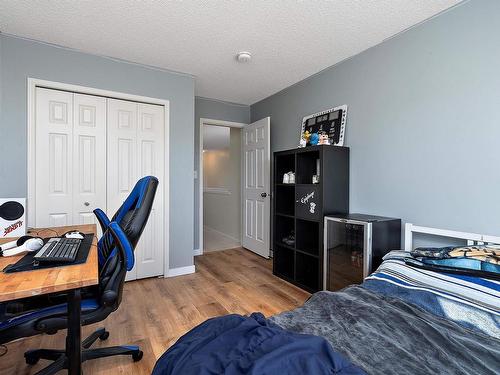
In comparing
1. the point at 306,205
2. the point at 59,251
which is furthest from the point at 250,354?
the point at 306,205

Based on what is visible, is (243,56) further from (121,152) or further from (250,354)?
(250,354)

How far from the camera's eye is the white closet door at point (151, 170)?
9.61ft

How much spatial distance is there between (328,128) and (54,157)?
9.62ft

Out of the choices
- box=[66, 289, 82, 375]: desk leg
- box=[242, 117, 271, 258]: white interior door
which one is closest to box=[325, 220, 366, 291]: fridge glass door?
box=[242, 117, 271, 258]: white interior door

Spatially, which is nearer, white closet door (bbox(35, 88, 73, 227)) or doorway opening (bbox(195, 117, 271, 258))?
white closet door (bbox(35, 88, 73, 227))

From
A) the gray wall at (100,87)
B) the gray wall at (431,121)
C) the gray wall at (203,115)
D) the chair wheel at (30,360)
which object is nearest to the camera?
the chair wheel at (30,360)

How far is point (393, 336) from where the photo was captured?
0.98 meters

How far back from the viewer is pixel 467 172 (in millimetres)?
1796

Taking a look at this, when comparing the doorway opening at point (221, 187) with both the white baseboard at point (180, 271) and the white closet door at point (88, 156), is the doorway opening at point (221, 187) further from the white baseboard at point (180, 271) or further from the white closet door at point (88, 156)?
the white closet door at point (88, 156)

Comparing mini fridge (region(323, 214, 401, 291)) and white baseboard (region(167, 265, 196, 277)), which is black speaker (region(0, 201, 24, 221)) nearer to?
white baseboard (region(167, 265, 196, 277))

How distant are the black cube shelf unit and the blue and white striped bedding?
1.05 metres

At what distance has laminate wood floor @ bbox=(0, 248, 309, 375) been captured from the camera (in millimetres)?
1632

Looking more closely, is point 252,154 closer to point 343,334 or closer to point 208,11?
point 208,11

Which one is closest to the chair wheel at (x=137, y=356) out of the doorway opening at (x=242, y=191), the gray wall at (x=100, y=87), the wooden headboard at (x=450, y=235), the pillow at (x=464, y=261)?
the gray wall at (x=100, y=87)
